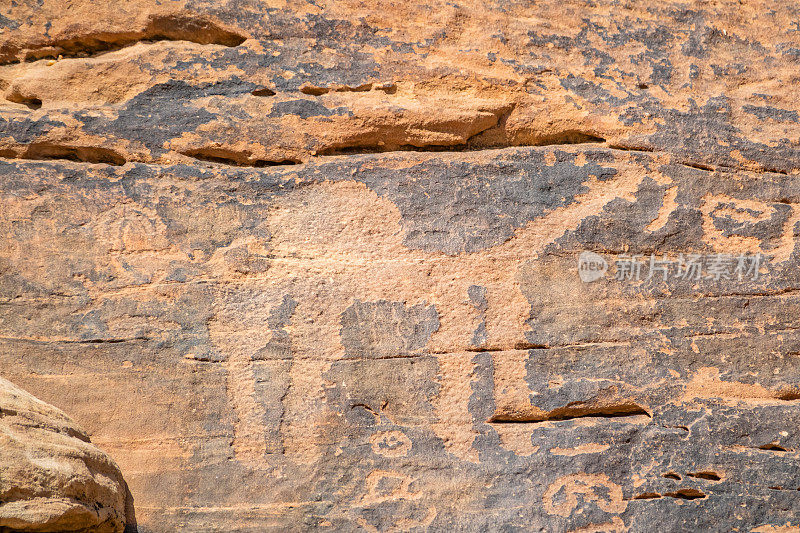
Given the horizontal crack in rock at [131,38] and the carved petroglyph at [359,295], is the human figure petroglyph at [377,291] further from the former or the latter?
the horizontal crack in rock at [131,38]

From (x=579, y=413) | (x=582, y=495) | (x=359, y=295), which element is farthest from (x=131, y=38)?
(x=582, y=495)

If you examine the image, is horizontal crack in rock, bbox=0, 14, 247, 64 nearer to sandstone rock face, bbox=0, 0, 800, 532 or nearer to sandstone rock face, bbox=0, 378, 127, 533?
sandstone rock face, bbox=0, 0, 800, 532

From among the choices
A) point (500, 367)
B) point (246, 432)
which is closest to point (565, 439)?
point (500, 367)

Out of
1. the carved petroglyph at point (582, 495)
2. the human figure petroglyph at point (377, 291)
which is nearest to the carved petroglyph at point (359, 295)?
the human figure petroglyph at point (377, 291)

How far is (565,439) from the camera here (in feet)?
6.70

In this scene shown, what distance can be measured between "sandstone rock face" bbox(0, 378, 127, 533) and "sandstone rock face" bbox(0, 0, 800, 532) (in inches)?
8.1

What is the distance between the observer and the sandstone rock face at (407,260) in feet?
6.55

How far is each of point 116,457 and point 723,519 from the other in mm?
2016

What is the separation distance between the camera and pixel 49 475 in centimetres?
154

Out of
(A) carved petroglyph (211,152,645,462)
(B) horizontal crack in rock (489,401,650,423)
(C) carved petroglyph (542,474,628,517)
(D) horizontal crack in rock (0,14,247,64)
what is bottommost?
(C) carved petroglyph (542,474,628,517)

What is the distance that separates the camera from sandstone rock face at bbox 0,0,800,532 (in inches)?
78.6

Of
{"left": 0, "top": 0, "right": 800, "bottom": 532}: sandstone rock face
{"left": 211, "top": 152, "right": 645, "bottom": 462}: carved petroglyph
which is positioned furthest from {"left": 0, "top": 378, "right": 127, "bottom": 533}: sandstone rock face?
{"left": 211, "top": 152, "right": 645, "bottom": 462}: carved petroglyph

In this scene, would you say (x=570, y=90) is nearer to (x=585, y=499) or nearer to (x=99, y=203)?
(x=585, y=499)

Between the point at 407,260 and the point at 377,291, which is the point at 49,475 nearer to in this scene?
the point at 377,291
